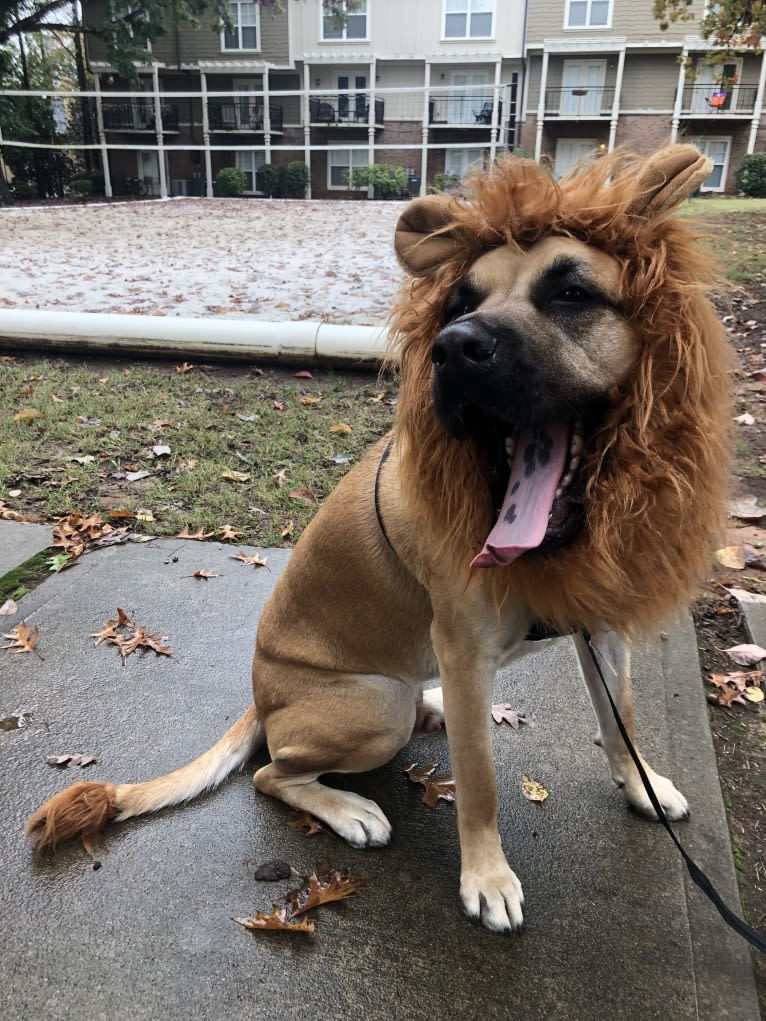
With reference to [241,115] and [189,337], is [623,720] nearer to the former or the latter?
[189,337]

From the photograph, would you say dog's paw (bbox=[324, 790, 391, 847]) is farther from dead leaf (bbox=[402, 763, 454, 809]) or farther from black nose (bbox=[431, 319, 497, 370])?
black nose (bbox=[431, 319, 497, 370])

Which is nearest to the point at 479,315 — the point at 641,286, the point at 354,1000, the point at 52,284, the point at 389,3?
the point at 641,286

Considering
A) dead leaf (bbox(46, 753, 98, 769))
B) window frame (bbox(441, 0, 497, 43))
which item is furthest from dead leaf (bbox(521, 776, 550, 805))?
window frame (bbox(441, 0, 497, 43))

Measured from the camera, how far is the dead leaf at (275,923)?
196 centimetres

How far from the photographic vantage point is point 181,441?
5.36m

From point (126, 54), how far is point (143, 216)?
991cm

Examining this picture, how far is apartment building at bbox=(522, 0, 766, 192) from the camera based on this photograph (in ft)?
92.5

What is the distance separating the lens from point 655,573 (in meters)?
1.73

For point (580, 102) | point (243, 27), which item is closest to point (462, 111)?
point (580, 102)

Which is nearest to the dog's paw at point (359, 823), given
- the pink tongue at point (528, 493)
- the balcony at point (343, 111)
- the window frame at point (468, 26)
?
the pink tongue at point (528, 493)

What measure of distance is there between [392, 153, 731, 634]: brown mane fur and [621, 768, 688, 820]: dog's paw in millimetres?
812

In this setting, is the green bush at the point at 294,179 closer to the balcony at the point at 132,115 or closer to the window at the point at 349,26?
the window at the point at 349,26

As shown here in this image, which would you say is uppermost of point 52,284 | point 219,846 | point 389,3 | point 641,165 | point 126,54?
point 389,3

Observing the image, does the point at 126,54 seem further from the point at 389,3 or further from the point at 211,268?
the point at 211,268
